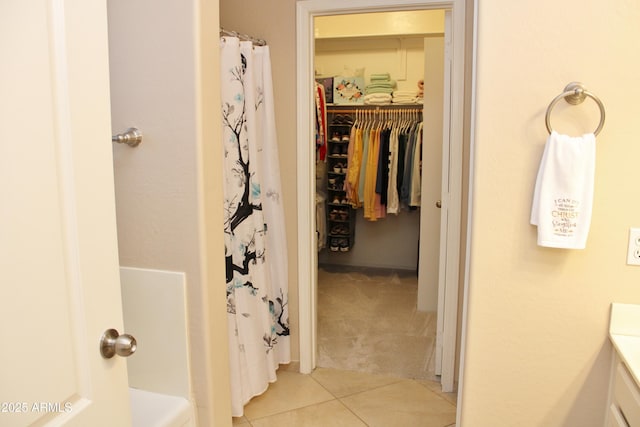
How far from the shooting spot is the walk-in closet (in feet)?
12.7

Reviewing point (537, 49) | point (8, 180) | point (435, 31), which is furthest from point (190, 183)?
point (435, 31)

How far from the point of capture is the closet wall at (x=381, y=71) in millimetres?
4980

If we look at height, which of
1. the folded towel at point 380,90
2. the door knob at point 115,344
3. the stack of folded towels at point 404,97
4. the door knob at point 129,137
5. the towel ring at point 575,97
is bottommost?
the door knob at point 115,344

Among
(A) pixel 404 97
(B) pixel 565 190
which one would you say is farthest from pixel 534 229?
(A) pixel 404 97

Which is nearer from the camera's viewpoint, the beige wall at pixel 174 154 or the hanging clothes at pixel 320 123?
the beige wall at pixel 174 154

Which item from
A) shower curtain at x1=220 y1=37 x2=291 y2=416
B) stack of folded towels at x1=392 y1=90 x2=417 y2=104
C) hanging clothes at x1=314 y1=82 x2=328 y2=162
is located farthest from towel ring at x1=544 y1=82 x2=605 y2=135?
stack of folded towels at x1=392 y1=90 x2=417 y2=104

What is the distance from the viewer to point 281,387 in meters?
2.97

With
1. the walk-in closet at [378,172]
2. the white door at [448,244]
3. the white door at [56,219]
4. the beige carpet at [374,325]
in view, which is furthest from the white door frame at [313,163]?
the white door at [56,219]

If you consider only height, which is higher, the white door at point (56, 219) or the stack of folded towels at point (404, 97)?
the stack of folded towels at point (404, 97)

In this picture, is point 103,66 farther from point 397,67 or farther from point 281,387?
point 397,67

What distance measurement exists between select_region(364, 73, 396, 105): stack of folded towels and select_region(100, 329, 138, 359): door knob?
4068 millimetres

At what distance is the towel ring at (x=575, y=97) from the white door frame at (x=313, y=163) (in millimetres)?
1255

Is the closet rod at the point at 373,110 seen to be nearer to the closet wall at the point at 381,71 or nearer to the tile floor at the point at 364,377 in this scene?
the closet wall at the point at 381,71

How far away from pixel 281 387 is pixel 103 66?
2.32 meters
